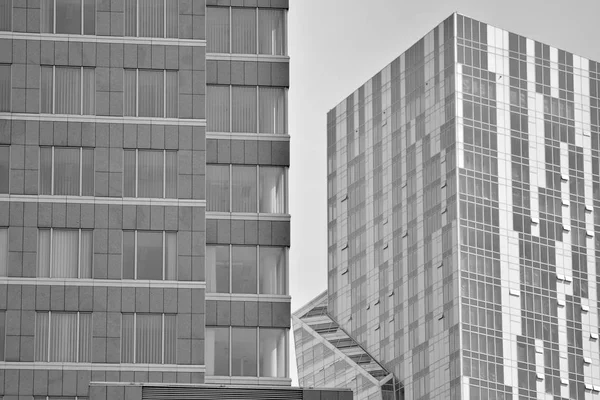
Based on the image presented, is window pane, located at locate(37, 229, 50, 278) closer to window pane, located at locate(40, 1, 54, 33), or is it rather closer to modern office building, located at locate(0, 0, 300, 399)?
modern office building, located at locate(0, 0, 300, 399)

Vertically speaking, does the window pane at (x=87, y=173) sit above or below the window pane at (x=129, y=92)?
below

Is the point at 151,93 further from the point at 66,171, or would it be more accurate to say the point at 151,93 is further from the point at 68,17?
the point at 66,171

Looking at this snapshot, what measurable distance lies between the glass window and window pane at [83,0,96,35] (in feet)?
62.4

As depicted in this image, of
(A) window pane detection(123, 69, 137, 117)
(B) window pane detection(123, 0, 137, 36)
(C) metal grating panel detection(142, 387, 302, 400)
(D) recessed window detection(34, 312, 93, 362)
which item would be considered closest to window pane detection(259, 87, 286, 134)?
(A) window pane detection(123, 69, 137, 117)

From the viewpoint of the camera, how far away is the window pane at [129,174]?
327 feet

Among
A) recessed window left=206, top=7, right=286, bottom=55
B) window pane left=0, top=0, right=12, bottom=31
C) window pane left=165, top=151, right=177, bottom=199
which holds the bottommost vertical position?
window pane left=165, top=151, right=177, bottom=199

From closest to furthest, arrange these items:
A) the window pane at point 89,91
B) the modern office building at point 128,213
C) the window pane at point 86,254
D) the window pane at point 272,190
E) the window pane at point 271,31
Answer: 1. the modern office building at point 128,213
2. the window pane at point 86,254
3. the window pane at point 89,91
4. the window pane at point 272,190
5. the window pane at point 271,31

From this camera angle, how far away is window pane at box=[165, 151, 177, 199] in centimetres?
9975

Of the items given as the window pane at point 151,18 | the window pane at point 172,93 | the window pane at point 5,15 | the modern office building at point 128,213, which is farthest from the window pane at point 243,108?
the window pane at point 5,15

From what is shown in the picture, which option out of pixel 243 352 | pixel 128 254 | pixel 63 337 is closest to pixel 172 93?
pixel 128 254

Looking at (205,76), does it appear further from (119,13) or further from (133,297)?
(133,297)

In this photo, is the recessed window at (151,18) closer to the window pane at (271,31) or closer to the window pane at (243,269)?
the window pane at (271,31)

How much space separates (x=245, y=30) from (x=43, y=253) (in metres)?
20.6

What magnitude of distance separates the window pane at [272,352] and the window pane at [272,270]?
101 inches
